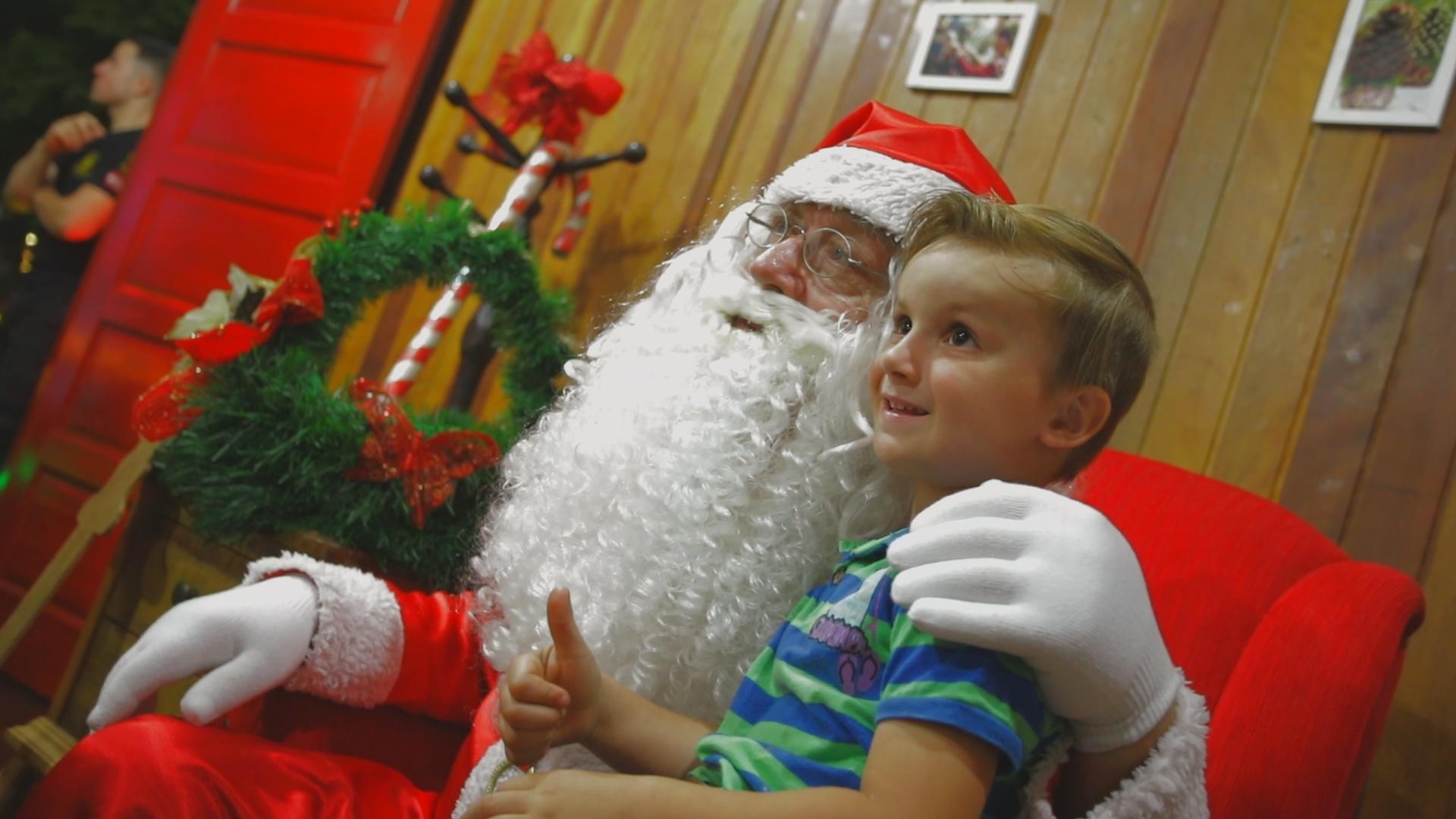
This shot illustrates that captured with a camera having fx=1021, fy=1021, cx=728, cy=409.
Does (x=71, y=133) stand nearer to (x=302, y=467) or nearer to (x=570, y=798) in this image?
(x=302, y=467)

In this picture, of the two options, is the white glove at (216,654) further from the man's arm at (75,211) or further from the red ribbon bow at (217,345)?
the man's arm at (75,211)

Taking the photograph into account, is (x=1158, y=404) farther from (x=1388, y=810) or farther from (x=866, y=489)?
(x=866, y=489)

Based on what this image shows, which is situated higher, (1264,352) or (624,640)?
(1264,352)

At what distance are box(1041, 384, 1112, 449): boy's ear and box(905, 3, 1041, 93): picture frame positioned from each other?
4.09 ft

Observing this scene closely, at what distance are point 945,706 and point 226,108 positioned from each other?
9.22 feet

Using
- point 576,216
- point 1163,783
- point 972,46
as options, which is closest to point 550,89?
point 576,216

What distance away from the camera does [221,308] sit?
1470 mm

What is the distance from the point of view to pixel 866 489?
3.21 feet

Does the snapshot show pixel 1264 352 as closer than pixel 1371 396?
No

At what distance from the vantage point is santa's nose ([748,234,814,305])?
3.82 ft

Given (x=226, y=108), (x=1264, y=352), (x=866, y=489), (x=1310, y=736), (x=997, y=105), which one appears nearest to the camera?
(x=1310, y=736)

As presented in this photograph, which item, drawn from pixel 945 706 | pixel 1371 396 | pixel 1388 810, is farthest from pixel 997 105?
pixel 945 706

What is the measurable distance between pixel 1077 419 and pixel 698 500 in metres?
0.39

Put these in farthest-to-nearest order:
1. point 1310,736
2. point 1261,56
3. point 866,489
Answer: point 1261,56
point 866,489
point 1310,736
